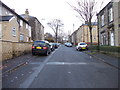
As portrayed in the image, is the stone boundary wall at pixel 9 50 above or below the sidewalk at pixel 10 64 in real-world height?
above

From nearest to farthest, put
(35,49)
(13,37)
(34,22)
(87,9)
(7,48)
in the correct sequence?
1. (7,48)
2. (35,49)
3. (87,9)
4. (13,37)
5. (34,22)

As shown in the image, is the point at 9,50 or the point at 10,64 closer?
the point at 10,64

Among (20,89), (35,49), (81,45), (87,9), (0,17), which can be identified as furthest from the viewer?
(81,45)

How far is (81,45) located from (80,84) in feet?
64.1

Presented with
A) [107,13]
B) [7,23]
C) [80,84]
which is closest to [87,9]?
[107,13]

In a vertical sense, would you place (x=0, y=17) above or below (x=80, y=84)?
above

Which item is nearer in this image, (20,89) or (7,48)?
(20,89)

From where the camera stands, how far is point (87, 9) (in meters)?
18.8

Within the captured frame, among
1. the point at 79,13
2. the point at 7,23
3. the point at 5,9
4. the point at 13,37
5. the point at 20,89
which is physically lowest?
the point at 20,89

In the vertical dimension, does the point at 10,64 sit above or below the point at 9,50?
below

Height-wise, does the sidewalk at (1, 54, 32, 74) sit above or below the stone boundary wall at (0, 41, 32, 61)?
below

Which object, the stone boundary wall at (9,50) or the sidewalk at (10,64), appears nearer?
the sidewalk at (10,64)

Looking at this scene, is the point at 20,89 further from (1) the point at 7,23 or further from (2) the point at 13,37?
(2) the point at 13,37

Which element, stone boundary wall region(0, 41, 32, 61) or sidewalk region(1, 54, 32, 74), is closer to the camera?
sidewalk region(1, 54, 32, 74)
